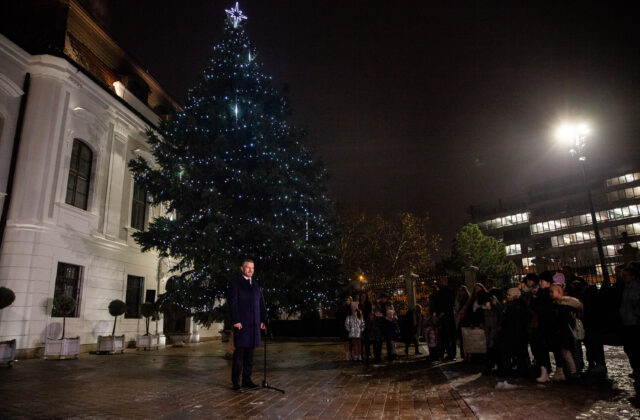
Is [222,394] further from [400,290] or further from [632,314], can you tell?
[400,290]

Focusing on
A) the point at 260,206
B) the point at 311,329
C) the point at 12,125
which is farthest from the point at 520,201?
the point at 12,125

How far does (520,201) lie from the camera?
261 feet

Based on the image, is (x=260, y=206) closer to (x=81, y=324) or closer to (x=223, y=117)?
(x=223, y=117)

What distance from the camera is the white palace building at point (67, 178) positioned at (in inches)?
505

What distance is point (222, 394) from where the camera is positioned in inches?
234

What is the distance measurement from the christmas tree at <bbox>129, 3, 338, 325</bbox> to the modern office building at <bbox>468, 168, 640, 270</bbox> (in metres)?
58.7

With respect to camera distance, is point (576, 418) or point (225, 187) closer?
point (576, 418)

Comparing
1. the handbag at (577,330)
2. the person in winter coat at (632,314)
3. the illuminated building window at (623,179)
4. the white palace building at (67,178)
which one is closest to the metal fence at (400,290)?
the white palace building at (67,178)

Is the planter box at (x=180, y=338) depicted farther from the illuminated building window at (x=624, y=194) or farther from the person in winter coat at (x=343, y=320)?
the illuminated building window at (x=624, y=194)

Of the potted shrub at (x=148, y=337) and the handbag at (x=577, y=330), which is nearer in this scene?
the handbag at (x=577, y=330)

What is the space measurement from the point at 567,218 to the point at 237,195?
73.3 meters

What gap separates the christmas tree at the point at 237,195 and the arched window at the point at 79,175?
2.86 m

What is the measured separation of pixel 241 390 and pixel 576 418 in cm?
453

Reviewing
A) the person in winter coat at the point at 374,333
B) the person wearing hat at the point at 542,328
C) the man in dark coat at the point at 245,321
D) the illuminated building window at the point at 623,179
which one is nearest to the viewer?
the man in dark coat at the point at 245,321
